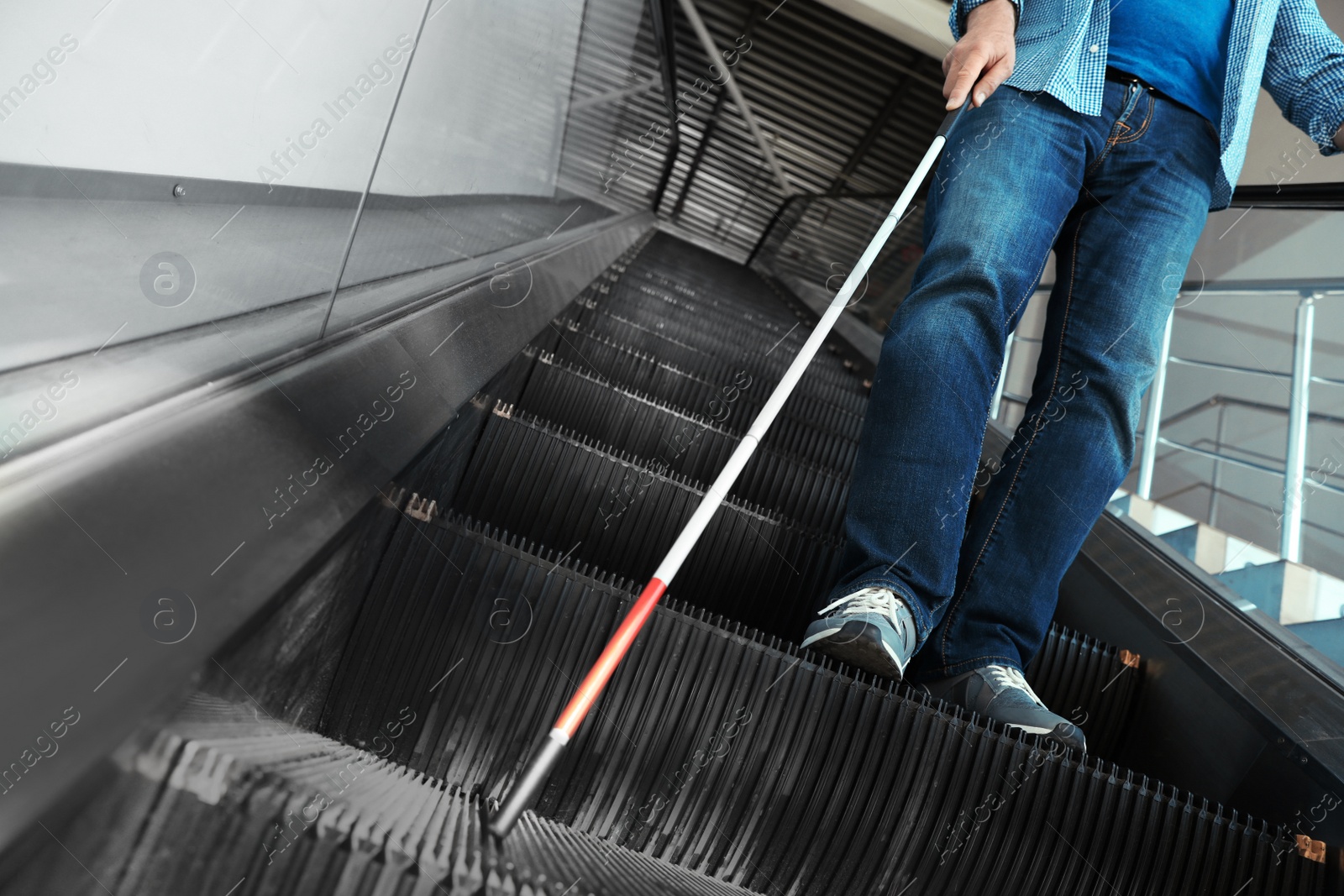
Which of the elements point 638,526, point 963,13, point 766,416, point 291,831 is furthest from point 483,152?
point 291,831

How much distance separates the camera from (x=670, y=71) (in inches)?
269

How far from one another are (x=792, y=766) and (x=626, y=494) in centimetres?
84

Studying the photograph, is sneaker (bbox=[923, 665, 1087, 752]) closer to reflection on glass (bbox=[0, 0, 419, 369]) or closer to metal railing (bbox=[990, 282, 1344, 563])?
metal railing (bbox=[990, 282, 1344, 563])

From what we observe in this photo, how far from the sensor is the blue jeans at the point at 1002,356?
1595 mm

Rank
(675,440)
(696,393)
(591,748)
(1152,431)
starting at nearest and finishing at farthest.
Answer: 1. (591,748)
2. (675,440)
3. (696,393)
4. (1152,431)

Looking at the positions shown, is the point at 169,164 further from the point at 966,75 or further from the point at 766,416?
the point at 966,75

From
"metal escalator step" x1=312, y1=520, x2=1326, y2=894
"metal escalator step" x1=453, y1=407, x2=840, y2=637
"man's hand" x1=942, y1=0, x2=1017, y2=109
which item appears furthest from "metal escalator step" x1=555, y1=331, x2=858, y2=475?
"metal escalator step" x1=312, y1=520, x2=1326, y2=894

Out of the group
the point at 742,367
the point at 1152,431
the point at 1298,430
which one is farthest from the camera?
the point at 742,367

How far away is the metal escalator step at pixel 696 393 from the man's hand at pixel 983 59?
1.32 meters

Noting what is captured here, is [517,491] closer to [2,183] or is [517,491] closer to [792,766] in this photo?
[792,766]

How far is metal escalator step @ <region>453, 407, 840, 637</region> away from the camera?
6.20ft

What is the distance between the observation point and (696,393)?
324 centimetres

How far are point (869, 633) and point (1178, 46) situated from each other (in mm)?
1396

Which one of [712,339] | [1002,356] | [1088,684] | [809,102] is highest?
[809,102]
